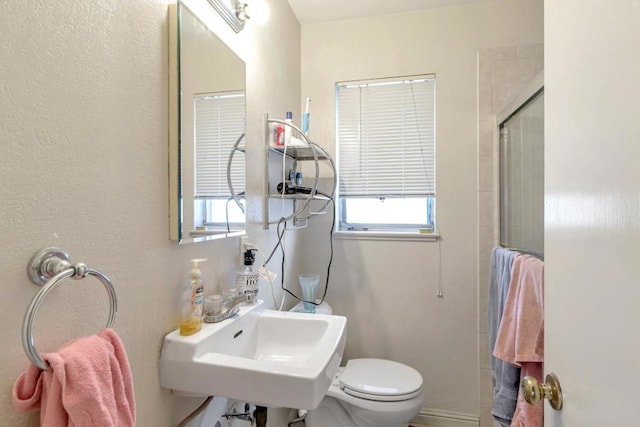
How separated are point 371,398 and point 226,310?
918 millimetres

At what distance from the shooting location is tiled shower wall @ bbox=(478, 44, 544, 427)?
1865mm

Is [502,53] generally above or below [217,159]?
above

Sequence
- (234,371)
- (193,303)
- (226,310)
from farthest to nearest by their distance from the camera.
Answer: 1. (226,310)
2. (193,303)
3. (234,371)

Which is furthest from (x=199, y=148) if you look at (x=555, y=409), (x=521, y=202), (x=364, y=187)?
(x=521, y=202)

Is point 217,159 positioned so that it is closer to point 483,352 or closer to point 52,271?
point 52,271

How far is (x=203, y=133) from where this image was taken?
3.46ft

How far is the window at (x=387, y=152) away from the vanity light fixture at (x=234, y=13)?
0.96 meters

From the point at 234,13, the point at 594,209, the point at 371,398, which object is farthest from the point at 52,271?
the point at 371,398

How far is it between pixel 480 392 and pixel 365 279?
931 mm

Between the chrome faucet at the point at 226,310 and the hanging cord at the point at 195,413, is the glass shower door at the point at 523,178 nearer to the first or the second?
the chrome faucet at the point at 226,310

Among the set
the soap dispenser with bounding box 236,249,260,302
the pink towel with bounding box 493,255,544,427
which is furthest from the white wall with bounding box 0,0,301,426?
the pink towel with bounding box 493,255,544,427

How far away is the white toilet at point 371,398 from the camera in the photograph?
4.90 ft

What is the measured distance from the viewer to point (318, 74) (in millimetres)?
2123

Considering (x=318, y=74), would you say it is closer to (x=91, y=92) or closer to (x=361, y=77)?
(x=361, y=77)
